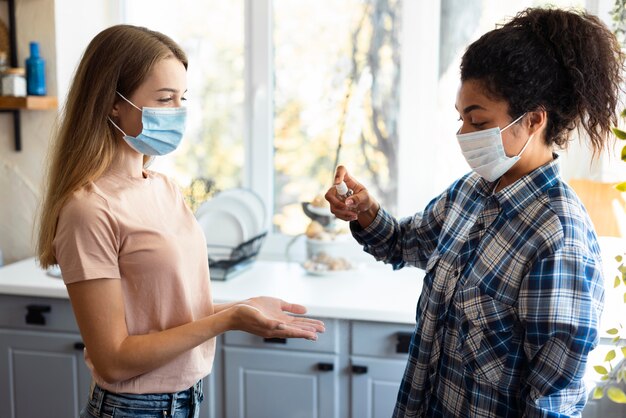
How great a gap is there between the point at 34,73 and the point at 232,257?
959mm

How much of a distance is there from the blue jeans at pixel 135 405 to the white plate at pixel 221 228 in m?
1.26

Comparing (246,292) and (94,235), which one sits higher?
(94,235)

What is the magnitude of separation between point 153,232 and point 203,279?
0.57ft

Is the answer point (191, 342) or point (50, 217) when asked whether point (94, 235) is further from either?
point (191, 342)

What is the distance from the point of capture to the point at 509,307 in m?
1.16

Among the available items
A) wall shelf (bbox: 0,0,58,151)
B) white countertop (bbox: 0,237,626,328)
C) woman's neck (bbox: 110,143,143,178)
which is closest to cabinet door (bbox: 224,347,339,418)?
white countertop (bbox: 0,237,626,328)

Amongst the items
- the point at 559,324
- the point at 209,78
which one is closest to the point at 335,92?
the point at 209,78

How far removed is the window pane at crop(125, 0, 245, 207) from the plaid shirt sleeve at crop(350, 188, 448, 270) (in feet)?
4.20

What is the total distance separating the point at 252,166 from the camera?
2.68 meters

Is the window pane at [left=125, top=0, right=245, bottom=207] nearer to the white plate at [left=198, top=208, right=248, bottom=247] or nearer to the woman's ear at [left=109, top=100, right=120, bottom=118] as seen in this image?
the white plate at [left=198, top=208, right=248, bottom=247]

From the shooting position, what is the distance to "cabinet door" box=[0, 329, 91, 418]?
2129 millimetres

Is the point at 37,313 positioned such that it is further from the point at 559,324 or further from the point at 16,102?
the point at 559,324

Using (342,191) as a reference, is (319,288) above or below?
below

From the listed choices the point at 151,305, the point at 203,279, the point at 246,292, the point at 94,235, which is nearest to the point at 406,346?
the point at 246,292
